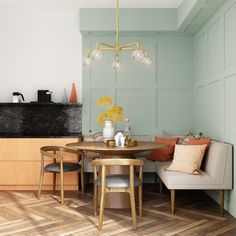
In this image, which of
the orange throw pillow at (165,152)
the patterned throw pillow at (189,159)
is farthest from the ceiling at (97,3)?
the patterned throw pillow at (189,159)

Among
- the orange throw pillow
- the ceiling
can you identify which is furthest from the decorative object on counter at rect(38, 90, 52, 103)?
the orange throw pillow

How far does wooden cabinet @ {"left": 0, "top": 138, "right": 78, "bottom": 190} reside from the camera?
561cm

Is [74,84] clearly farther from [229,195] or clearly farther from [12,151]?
[229,195]

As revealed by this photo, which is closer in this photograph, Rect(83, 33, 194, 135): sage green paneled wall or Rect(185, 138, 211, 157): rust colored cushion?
Rect(185, 138, 211, 157): rust colored cushion

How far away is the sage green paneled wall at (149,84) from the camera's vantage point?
6.29 m

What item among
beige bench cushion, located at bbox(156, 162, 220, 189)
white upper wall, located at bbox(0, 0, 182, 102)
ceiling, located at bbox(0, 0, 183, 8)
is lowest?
beige bench cushion, located at bbox(156, 162, 220, 189)

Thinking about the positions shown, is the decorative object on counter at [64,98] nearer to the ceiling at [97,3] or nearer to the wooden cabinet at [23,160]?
the wooden cabinet at [23,160]

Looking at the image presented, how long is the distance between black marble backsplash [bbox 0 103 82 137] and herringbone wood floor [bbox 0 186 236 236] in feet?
4.53

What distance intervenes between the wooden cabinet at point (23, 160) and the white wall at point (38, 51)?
97 cm

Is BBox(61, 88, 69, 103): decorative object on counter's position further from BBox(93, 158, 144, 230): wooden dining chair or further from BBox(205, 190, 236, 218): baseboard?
BBox(205, 190, 236, 218): baseboard

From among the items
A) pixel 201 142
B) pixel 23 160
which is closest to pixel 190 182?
pixel 201 142

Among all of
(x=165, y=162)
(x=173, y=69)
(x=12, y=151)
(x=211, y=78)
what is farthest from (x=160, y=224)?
(x=173, y=69)

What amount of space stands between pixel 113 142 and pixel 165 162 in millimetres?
1186

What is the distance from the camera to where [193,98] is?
20.7ft
